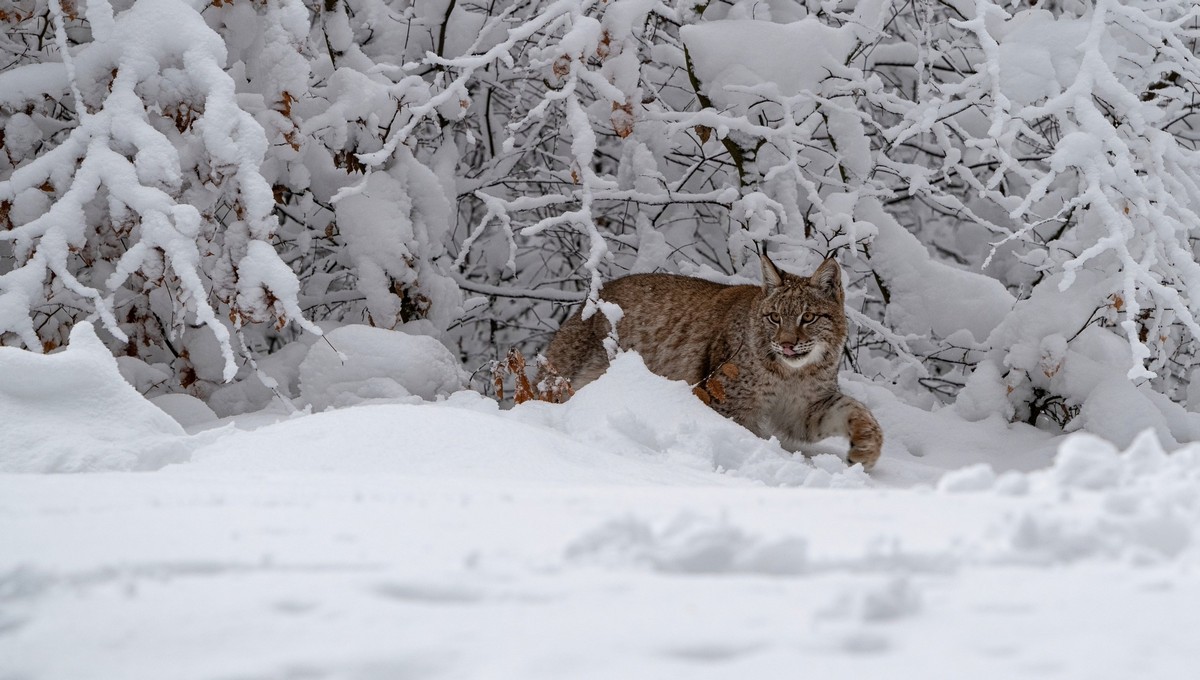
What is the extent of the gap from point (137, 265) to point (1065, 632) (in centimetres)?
395

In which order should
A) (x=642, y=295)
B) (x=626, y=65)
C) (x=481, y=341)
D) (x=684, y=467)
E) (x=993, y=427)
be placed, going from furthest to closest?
(x=481, y=341)
(x=642, y=295)
(x=993, y=427)
(x=626, y=65)
(x=684, y=467)

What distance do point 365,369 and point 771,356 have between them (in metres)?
2.00

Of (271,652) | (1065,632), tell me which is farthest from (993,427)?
(271,652)

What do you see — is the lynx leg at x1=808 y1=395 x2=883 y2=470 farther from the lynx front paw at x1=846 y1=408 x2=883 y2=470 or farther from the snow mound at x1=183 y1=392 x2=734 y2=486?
the snow mound at x1=183 y1=392 x2=734 y2=486

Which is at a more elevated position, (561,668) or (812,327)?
(561,668)

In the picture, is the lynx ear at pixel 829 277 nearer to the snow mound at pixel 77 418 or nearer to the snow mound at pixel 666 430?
the snow mound at pixel 666 430

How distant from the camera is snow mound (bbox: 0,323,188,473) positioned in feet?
11.3

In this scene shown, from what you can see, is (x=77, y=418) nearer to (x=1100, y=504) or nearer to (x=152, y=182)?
(x=152, y=182)

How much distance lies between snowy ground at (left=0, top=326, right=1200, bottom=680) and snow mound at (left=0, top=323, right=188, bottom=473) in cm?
43

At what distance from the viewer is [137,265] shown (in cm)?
467

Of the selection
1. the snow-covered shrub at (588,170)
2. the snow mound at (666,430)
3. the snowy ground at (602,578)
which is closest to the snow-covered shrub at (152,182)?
the snow-covered shrub at (588,170)

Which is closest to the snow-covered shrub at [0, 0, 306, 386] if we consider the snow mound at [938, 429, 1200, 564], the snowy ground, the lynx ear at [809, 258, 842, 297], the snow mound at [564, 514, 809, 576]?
the snowy ground

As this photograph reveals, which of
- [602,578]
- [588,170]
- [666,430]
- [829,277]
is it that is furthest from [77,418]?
[829,277]

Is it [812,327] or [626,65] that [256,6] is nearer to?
[626,65]
